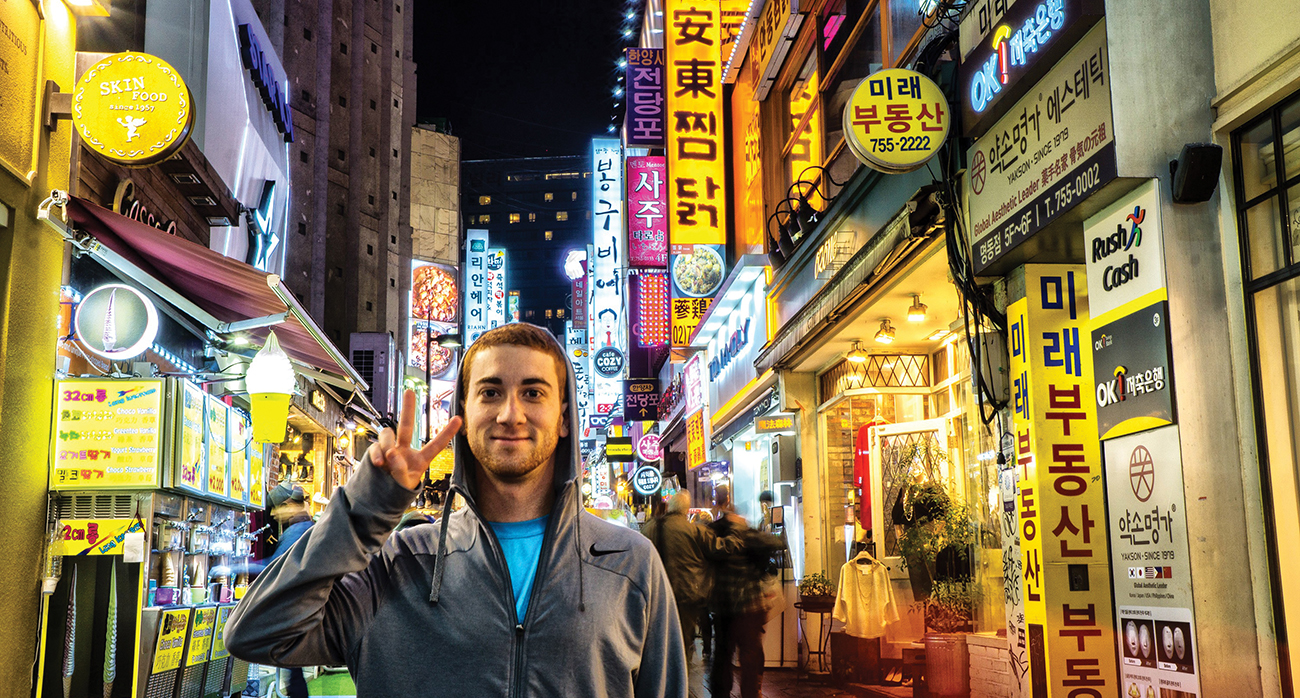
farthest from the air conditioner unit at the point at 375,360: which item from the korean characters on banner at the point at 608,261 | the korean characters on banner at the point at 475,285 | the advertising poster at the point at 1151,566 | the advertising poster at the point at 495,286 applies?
the advertising poster at the point at 1151,566

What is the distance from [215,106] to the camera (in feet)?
46.0

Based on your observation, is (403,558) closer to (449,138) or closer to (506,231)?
(449,138)

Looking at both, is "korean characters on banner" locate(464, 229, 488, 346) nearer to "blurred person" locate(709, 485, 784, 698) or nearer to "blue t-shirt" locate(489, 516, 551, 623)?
"blurred person" locate(709, 485, 784, 698)

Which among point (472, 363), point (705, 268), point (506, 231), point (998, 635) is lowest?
point (998, 635)

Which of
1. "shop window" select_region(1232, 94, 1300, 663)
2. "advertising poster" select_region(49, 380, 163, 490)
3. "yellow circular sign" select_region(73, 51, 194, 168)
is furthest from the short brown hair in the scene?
"advertising poster" select_region(49, 380, 163, 490)

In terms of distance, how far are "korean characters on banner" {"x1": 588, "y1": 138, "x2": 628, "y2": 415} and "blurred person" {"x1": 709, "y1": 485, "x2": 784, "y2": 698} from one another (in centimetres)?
3293

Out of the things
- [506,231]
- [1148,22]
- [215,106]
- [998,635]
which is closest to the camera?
[1148,22]

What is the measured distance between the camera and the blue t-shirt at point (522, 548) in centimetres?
271

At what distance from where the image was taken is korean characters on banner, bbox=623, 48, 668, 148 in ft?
77.1

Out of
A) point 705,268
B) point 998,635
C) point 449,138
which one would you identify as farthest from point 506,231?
point 998,635

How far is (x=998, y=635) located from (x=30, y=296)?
9.46 meters

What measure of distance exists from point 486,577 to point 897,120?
301 inches

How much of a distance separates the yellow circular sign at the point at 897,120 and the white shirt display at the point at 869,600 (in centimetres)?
541

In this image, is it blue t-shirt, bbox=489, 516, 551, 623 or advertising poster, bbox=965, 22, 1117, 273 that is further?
advertising poster, bbox=965, 22, 1117, 273
